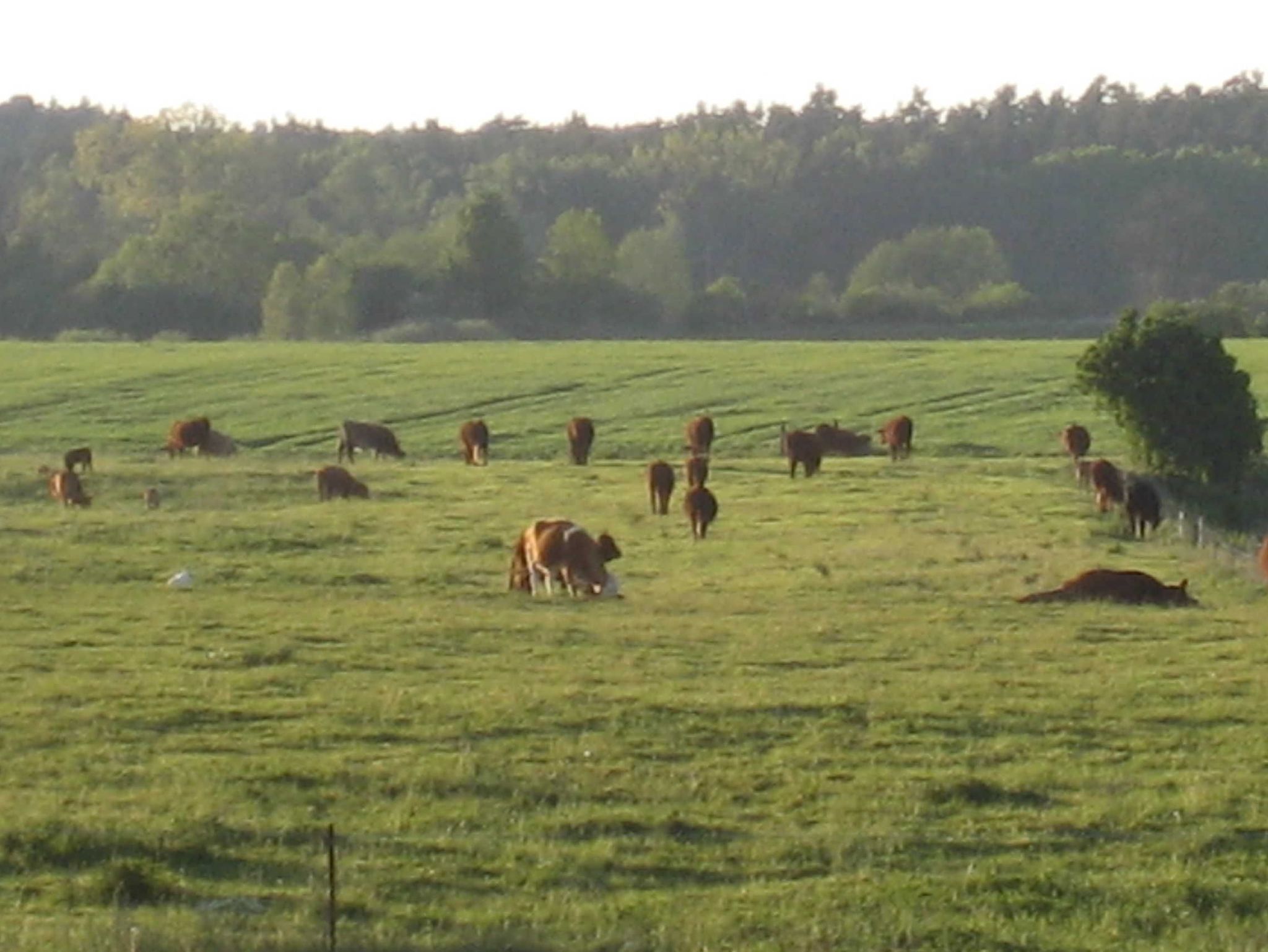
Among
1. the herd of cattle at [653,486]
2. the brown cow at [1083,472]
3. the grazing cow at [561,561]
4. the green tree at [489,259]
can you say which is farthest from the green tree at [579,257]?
the grazing cow at [561,561]

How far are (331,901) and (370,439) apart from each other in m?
33.8

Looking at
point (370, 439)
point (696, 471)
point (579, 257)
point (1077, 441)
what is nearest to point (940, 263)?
point (579, 257)

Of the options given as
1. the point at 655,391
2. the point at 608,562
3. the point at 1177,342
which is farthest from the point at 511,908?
the point at 655,391

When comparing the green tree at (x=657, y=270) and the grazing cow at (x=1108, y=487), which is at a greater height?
the green tree at (x=657, y=270)

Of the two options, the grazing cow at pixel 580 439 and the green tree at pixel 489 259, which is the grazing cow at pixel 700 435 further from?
the green tree at pixel 489 259

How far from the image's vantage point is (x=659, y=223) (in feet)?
442

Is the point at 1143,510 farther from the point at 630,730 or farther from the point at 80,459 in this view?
the point at 80,459

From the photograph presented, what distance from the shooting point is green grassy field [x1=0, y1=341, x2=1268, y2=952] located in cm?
1051

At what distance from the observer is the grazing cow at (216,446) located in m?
43.4

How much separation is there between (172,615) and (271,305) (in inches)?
2769

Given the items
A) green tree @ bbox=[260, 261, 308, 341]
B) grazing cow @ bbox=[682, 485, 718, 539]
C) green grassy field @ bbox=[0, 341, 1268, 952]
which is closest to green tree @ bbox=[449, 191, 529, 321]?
green tree @ bbox=[260, 261, 308, 341]

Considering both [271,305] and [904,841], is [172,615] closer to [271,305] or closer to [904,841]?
[904,841]

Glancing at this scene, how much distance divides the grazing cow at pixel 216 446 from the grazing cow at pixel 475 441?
481cm

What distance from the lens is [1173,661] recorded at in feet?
59.1
